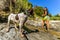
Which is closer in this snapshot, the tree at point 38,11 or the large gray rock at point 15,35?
the large gray rock at point 15,35

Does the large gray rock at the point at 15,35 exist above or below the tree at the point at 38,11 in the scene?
above

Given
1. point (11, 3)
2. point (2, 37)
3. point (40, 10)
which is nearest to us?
point (2, 37)

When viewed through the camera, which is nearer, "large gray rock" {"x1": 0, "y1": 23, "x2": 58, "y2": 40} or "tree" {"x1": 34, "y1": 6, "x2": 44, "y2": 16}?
"large gray rock" {"x1": 0, "y1": 23, "x2": 58, "y2": 40}

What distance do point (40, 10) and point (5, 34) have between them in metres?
24.8

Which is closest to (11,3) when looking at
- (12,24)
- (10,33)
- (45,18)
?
(45,18)

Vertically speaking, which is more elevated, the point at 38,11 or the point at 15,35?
the point at 15,35

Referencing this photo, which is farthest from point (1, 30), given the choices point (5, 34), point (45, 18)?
point (45, 18)

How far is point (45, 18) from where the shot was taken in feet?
72.2

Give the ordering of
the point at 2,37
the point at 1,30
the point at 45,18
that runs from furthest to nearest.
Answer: the point at 45,18 → the point at 1,30 → the point at 2,37

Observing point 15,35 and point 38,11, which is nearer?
point 15,35

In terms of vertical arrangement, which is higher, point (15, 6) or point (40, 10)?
point (15, 6)

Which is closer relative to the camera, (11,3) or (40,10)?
(11,3)

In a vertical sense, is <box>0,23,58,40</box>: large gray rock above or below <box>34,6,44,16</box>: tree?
above

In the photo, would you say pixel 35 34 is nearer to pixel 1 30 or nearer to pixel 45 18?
pixel 1 30
